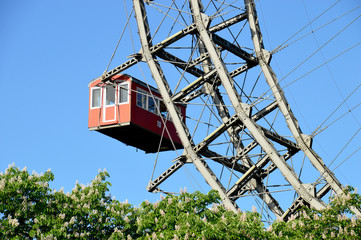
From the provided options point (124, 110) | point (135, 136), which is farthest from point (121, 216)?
point (135, 136)

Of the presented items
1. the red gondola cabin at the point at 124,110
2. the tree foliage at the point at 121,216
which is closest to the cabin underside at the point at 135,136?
the red gondola cabin at the point at 124,110

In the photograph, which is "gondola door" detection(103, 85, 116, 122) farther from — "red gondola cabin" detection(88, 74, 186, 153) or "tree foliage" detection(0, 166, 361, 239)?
"tree foliage" detection(0, 166, 361, 239)

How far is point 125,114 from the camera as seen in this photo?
3866 centimetres

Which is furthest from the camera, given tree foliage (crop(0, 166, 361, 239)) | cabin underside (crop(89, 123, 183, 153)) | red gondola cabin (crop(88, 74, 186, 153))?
cabin underside (crop(89, 123, 183, 153))

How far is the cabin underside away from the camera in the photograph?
39.1 m

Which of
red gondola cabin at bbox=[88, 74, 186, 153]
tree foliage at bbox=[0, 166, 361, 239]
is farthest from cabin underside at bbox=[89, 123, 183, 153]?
tree foliage at bbox=[0, 166, 361, 239]

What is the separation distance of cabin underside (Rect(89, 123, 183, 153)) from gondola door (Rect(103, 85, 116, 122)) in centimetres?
47

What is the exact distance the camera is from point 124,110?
3875 cm

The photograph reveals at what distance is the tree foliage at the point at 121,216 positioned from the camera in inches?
1059

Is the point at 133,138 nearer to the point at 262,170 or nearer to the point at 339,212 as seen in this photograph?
the point at 262,170

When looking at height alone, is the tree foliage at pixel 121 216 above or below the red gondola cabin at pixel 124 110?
below

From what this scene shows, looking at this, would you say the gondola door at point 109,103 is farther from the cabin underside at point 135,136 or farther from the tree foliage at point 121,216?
the tree foliage at point 121,216

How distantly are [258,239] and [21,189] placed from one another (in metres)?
8.97

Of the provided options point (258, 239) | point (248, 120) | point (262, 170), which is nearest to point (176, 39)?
point (248, 120)
